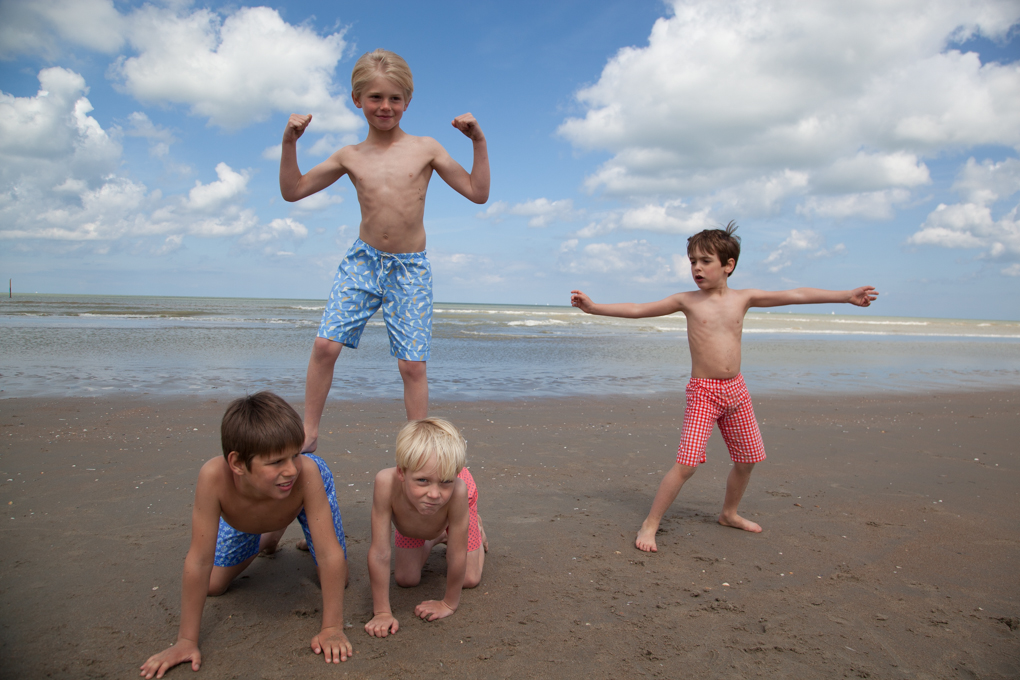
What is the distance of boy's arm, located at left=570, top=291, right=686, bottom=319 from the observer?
3643 millimetres

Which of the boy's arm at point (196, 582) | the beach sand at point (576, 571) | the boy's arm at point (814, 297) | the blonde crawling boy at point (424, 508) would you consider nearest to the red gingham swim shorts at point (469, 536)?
the blonde crawling boy at point (424, 508)

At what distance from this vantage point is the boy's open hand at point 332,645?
2.18 m

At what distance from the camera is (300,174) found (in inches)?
140

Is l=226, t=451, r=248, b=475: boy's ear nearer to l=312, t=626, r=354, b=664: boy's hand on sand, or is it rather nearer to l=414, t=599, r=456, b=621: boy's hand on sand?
l=312, t=626, r=354, b=664: boy's hand on sand

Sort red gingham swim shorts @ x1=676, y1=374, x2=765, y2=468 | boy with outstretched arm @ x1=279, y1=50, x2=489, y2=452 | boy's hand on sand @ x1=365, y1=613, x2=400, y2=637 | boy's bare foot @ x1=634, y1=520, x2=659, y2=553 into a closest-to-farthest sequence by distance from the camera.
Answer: boy's hand on sand @ x1=365, y1=613, x2=400, y2=637
boy's bare foot @ x1=634, y1=520, x2=659, y2=553
boy with outstretched arm @ x1=279, y1=50, x2=489, y2=452
red gingham swim shorts @ x1=676, y1=374, x2=765, y2=468

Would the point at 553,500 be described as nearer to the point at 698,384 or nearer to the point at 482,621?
the point at 698,384

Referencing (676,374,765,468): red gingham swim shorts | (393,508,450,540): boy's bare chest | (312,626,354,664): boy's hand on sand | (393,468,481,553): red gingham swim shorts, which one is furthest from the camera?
(676,374,765,468): red gingham swim shorts

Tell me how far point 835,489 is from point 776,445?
1.47 metres

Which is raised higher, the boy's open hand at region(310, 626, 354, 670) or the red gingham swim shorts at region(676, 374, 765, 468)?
the red gingham swim shorts at region(676, 374, 765, 468)

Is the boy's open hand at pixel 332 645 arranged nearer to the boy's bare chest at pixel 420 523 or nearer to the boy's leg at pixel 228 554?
the boy's bare chest at pixel 420 523

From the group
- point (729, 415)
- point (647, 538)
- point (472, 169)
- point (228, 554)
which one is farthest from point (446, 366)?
point (228, 554)

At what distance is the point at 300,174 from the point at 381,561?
7.68 feet

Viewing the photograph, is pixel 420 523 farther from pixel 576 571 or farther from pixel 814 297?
pixel 814 297

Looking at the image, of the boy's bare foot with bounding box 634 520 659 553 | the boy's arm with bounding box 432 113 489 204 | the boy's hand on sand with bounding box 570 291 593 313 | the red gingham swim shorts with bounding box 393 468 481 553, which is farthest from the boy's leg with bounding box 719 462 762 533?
the boy's arm with bounding box 432 113 489 204
